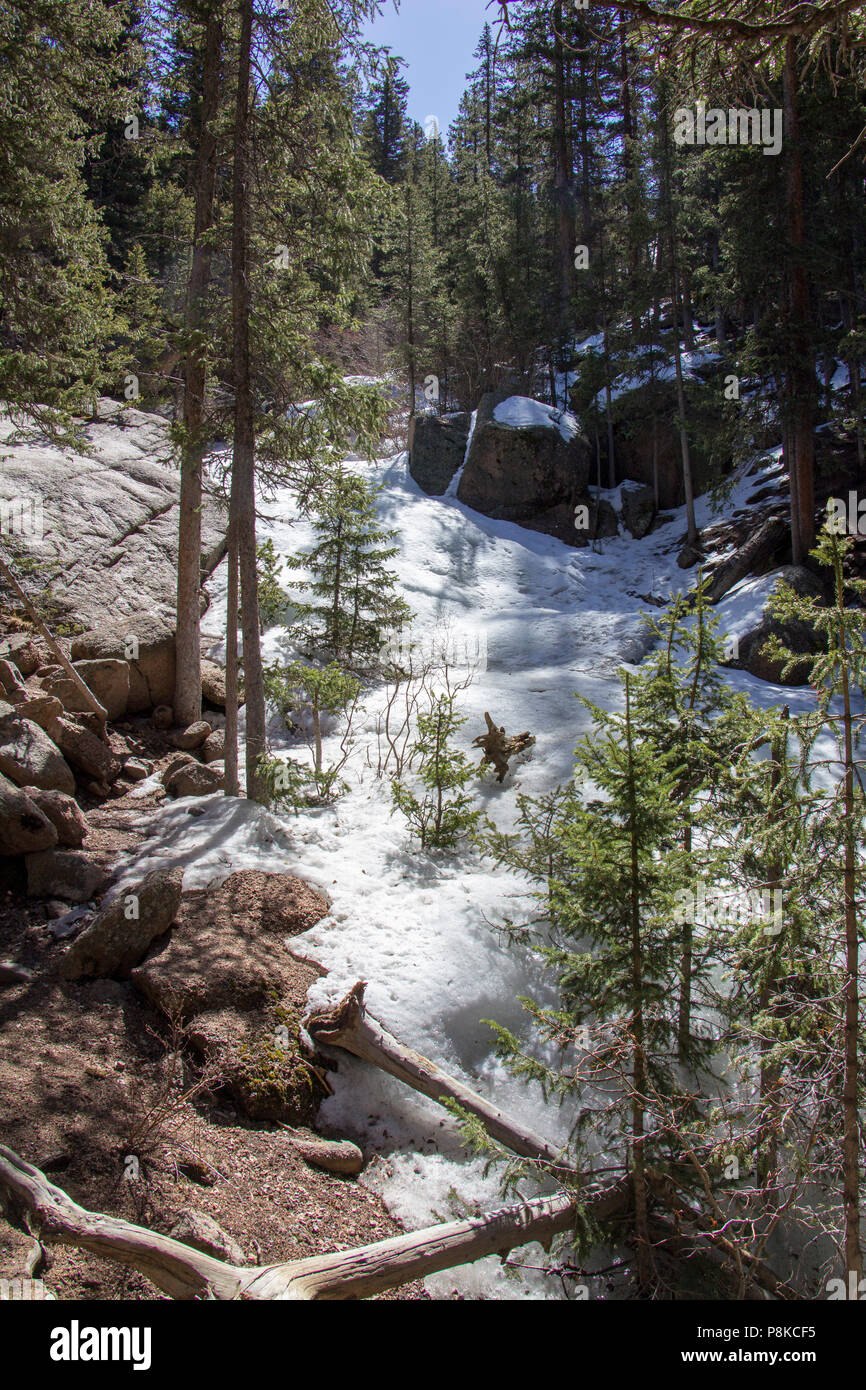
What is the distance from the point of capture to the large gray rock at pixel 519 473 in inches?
1012

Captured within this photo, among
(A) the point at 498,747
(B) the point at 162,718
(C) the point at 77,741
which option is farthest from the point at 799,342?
(C) the point at 77,741

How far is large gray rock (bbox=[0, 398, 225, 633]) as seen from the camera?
1299 cm

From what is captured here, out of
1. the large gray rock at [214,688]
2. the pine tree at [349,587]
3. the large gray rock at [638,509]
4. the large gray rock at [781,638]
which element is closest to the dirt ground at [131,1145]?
the large gray rock at [214,688]

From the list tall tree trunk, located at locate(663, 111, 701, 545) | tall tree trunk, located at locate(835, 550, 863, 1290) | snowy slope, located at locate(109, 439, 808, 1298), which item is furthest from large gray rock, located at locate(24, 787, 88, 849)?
tall tree trunk, located at locate(663, 111, 701, 545)

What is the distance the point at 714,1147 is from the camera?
3354mm

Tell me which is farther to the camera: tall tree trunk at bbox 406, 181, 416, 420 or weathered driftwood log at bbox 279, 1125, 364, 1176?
tall tree trunk at bbox 406, 181, 416, 420

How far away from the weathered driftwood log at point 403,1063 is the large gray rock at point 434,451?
905 inches

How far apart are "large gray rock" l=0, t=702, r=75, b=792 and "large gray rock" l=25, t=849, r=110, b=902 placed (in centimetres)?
130

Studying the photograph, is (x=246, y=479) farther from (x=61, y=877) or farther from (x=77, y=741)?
(x=61, y=877)

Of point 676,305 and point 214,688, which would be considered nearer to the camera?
point 214,688

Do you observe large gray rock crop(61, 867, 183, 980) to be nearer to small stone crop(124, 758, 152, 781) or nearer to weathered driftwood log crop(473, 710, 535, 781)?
small stone crop(124, 758, 152, 781)

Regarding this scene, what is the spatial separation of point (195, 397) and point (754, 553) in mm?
14162

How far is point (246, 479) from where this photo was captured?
8.96 meters

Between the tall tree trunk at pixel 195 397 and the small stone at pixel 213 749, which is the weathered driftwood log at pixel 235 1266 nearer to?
the small stone at pixel 213 749
